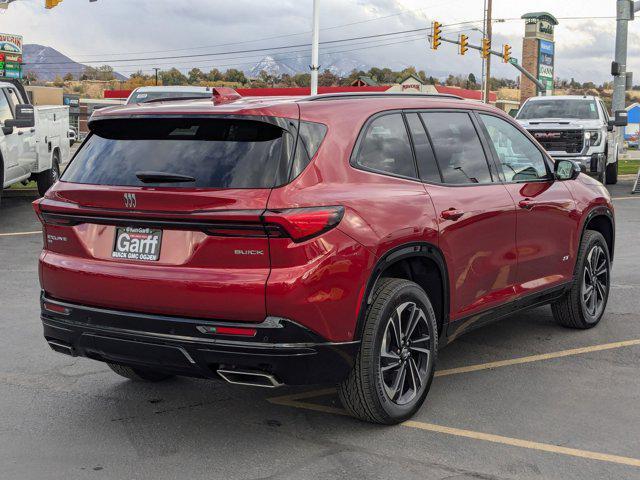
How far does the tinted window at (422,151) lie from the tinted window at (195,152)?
1091 mm

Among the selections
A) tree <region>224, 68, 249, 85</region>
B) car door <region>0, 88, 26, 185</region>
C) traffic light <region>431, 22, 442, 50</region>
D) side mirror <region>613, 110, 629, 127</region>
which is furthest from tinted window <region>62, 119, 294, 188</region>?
tree <region>224, 68, 249, 85</region>

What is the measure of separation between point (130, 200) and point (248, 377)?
1.06m

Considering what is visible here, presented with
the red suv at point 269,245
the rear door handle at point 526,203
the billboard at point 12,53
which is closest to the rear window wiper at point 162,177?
the red suv at point 269,245

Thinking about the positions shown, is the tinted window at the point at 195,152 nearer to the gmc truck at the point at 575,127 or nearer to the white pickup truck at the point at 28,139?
the white pickup truck at the point at 28,139

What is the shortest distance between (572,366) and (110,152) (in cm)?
346

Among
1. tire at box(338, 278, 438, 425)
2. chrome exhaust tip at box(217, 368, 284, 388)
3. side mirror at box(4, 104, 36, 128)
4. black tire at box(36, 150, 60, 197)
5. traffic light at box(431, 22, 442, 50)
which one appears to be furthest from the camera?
traffic light at box(431, 22, 442, 50)

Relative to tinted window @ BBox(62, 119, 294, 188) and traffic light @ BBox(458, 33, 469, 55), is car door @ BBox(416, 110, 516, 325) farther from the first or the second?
traffic light @ BBox(458, 33, 469, 55)

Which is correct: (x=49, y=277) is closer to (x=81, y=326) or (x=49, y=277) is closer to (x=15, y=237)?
(x=81, y=326)

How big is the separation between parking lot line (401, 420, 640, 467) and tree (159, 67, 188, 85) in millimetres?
107426

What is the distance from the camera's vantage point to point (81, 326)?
4.70 m

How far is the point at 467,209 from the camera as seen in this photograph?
549 cm

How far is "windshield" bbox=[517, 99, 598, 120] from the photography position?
2102 centimetres

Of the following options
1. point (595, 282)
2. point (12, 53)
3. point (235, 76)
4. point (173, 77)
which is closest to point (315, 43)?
point (595, 282)

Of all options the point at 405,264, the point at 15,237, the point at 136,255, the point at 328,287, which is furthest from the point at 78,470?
the point at 15,237
